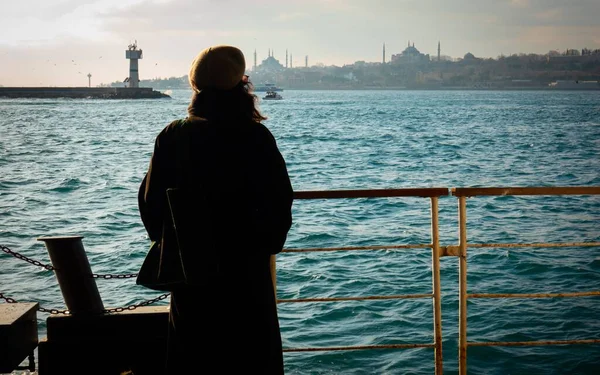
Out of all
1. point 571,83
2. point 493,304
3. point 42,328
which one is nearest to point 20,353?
point 42,328

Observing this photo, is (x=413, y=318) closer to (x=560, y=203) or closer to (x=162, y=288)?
(x=162, y=288)

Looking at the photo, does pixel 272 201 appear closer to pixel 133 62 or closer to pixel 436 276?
pixel 436 276

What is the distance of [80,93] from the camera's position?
134250mm

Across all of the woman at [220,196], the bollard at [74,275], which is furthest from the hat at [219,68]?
the bollard at [74,275]

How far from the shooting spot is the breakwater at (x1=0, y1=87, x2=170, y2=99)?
12712 centimetres

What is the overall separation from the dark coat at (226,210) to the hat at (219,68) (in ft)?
0.44

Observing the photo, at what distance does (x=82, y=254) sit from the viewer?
3.55 m

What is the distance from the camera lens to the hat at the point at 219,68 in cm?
239

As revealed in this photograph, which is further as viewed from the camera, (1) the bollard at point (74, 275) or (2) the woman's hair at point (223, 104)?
(1) the bollard at point (74, 275)

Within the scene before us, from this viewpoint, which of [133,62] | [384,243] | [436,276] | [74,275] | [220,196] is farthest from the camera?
[133,62]

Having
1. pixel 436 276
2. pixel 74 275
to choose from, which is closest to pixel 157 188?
pixel 74 275

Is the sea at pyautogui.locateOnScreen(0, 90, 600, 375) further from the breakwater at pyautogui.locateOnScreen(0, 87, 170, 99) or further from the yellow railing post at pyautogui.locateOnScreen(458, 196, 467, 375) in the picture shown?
the breakwater at pyautogui.locateOnScreen(0, 87, 170, 99)

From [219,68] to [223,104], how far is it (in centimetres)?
12

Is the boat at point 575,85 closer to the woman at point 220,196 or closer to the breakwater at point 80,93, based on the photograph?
Result: the breakwater at point 80,93
